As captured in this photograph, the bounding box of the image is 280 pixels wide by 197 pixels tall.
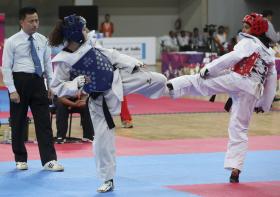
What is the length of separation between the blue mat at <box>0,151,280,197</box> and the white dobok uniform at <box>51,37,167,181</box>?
40cm

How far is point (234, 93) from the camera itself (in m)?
7.79

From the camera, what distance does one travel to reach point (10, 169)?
8.75 meters

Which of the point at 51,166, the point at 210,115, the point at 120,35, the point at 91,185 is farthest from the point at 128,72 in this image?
the point at 120,35

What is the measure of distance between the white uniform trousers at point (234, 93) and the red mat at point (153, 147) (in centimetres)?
229

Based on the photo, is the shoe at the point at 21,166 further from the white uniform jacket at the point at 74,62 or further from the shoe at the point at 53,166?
the white uniform jacket at the point at 74,62

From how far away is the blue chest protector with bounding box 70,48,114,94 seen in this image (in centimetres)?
720

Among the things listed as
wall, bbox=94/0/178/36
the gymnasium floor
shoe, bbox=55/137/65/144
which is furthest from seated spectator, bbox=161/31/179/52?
shoe, bbox=55/137/65/144

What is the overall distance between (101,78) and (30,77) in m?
1.70

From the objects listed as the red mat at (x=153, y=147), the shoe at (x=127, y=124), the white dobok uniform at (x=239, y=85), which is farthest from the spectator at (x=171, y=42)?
the white dobok uniform at (x=239, y=85)

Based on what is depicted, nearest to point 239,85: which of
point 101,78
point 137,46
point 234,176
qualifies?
point 234,176

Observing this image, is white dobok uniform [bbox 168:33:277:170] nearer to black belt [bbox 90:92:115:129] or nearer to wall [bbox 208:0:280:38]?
black belt [bbox 90:92:115:129]

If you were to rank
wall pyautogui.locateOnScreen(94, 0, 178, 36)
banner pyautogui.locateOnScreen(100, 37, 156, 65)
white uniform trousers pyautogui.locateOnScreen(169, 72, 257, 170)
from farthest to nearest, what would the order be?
wall pyautogui.locateOnScreen(94, 0, 178, 36) → banner pyautogui.locateOnScreen(100, 37, 156, 65) → white uniform trousers pyautogui.locateOnScreen(169, 72, 257, 170)

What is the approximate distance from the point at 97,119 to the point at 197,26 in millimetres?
27967

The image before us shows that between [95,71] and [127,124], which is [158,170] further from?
[127,124]
